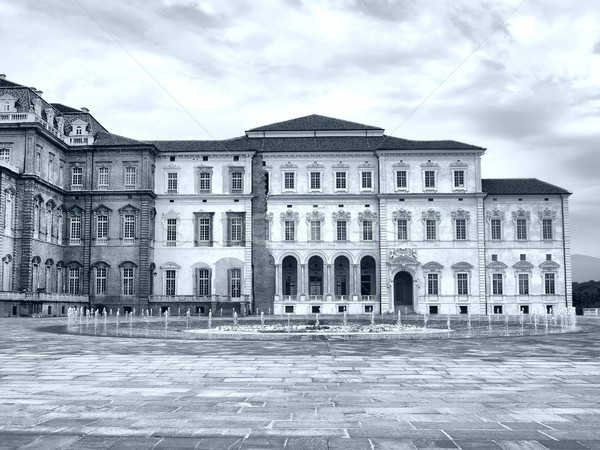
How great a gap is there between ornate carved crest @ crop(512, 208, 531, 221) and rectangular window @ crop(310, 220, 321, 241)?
1485 cm

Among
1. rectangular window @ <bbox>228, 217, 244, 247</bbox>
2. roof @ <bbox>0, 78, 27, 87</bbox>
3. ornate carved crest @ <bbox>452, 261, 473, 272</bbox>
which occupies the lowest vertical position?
ornate carved crest @ <bbox>452, 261, 473, 272</bbox>

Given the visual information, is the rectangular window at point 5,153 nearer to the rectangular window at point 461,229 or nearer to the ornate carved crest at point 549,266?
→ the rectangular window at point 461,229

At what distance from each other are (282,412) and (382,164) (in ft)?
148

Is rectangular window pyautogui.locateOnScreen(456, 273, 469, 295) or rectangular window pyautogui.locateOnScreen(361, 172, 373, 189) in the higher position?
rectangular window pyautogui.locateOnScreen(361, 172, 373, 189)

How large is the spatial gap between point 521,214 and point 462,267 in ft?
20.1

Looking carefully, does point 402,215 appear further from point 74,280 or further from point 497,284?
point 74,280

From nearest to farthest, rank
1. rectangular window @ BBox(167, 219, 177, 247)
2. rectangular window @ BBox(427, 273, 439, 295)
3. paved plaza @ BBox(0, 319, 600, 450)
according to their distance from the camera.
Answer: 1. paved plaza @ BBox(0, 319, 600, 450)
2. rectangular window @ BBox(427, 273, 439, 295)
3. rectangular window @ BBox(167, 219, 177, 247)

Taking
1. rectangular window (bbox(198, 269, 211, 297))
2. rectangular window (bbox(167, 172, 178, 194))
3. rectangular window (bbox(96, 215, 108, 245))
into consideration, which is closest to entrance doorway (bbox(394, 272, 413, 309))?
rectangular window (bbox(198, 269, 211, 297))

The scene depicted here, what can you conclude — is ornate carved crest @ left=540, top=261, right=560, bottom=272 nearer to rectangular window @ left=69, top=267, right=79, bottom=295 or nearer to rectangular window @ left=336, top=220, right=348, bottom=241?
rectangular window @ left=336, top=220, right=348, bottom=241

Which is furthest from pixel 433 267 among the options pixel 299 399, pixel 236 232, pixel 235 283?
pixel 299 399

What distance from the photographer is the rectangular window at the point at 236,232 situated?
52188 mm

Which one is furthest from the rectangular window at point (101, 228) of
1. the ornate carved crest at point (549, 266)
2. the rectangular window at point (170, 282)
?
the ornate carved crest at point (549, 266)

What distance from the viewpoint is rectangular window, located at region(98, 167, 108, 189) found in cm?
5169

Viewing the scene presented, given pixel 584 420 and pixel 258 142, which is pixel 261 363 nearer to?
pixel 584 420
